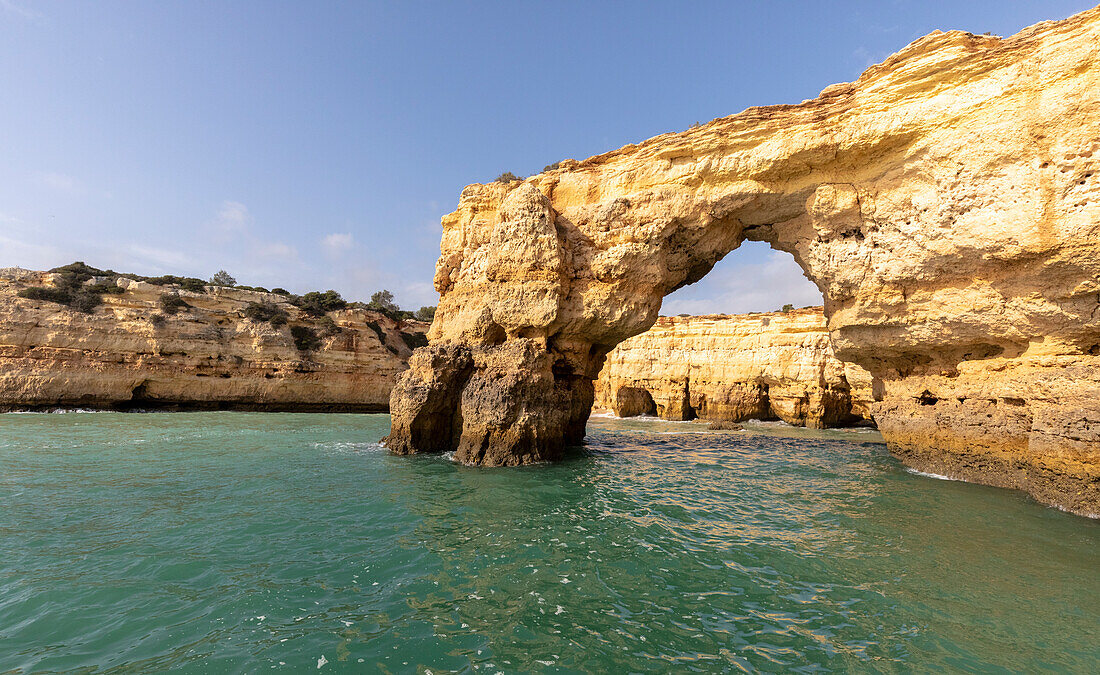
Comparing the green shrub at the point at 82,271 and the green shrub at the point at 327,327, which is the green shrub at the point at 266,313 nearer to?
the green shrub at the point at 327,327

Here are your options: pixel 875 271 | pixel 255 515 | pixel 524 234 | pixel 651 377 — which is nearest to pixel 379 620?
pixel 255 515

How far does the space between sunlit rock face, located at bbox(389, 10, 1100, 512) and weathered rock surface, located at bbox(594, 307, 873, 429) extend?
45.9 ft

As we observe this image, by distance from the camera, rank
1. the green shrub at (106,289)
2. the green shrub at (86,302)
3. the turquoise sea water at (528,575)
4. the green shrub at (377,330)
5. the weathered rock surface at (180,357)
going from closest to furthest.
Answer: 1. the turquoise sea water at (528,575)
2. the weathered rock surface at (180,357)
3. the green shrub at (86,302)
4. the green shrub at (106,289)
5. the green shrub at (377,330)

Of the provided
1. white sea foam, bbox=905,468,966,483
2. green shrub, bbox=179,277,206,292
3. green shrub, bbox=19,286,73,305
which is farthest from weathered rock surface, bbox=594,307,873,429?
green shrub, bbox=19,286,73,305

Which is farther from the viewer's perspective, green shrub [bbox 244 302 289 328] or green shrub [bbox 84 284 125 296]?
green shrub [bbox 244 302 289 328]

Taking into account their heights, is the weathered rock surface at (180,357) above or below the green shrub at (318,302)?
below

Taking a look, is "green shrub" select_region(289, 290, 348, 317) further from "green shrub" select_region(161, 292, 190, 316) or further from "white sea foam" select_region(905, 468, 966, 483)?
"white sea foam" select_region(905, 468, 966, 483)

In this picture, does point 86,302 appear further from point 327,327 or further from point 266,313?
point 327,327

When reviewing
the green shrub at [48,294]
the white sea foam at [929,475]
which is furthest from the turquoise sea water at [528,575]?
the green shrub at [48,294]

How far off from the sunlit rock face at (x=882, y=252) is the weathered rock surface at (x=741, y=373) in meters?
14.0

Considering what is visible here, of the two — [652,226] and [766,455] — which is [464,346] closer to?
[652,226]

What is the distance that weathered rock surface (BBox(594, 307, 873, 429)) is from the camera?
87.8ft

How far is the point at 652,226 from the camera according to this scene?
42.7 ft

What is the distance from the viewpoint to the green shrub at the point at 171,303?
2739 cm
